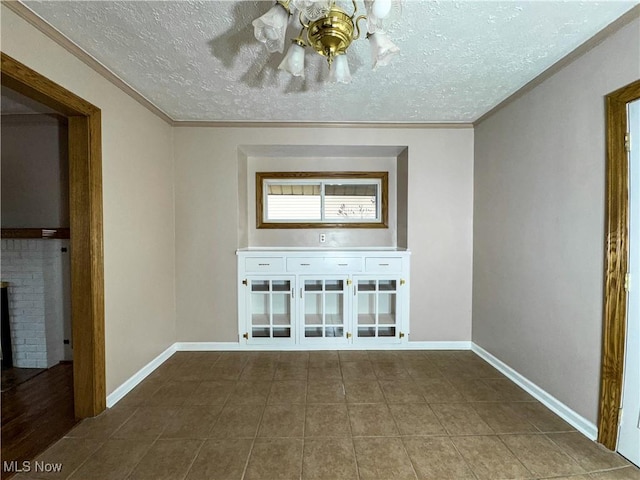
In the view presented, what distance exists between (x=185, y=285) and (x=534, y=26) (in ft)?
11.3

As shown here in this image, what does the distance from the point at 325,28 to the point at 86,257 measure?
2.06 m

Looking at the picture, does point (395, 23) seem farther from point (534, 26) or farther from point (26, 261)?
point (26, 261)

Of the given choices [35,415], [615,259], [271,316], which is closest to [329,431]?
[271,316]

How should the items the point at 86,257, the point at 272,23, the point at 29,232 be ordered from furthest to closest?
the point at 29,232
the point at 86,257
the point at 272,23

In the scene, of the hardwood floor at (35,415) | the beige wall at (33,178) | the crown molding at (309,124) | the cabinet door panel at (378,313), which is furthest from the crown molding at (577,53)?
the beige wall at (33,178)

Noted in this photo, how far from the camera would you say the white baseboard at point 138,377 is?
2254 millimetres

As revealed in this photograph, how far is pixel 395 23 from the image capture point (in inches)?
63.4

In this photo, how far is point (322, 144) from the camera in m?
3.16

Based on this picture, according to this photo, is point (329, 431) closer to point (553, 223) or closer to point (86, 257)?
point (86, 257)

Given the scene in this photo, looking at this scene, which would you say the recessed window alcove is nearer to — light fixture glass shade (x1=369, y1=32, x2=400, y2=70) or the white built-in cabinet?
the white built-in cabinet

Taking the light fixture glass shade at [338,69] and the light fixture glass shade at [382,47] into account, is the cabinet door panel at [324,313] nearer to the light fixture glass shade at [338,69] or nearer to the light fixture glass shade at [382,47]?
the light fixture glass shade at [338,69]

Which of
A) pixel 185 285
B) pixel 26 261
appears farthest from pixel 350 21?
pixel 26 261

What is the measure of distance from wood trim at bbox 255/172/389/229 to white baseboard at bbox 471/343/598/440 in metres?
1.79

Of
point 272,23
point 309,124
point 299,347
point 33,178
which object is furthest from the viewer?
point 299,347
